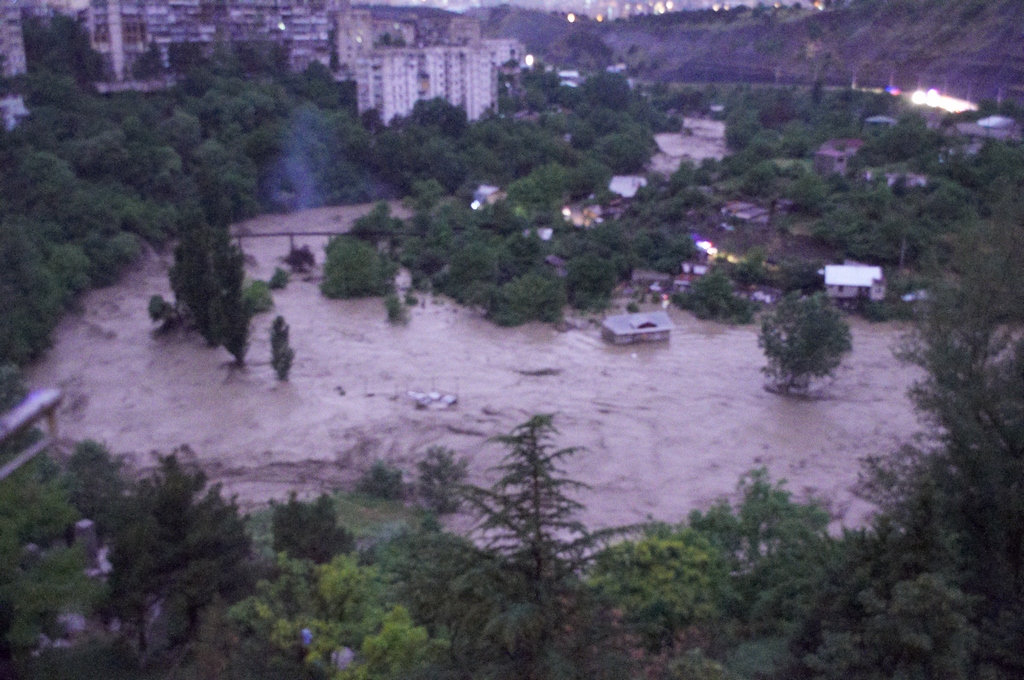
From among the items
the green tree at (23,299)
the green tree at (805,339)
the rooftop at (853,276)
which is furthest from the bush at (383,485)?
the rooftop at (853,276)

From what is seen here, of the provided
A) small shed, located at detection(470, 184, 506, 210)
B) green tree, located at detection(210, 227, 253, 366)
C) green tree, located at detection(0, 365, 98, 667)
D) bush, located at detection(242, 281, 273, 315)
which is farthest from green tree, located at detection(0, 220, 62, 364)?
small shed, located at detection(470, 184, 506, 210)

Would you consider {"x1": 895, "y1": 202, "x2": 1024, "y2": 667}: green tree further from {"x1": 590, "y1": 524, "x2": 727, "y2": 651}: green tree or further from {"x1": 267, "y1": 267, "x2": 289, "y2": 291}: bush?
{"x1": 267, "y1": 267, "x2": 289, "y2": 291}: bush

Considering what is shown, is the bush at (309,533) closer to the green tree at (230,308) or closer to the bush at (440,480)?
the bush at (440,480)

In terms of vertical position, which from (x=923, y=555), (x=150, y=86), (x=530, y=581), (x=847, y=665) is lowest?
(x=847, y=665)

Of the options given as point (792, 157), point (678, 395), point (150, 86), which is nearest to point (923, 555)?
point (678, 395)

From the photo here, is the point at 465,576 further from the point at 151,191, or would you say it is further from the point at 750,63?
the point at 750,63

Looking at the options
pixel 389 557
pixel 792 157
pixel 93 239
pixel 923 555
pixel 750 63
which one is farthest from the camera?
pixel 750 63

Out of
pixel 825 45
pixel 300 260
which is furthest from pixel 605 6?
pixel 300 260
